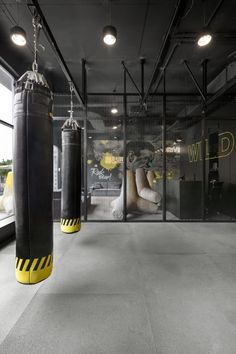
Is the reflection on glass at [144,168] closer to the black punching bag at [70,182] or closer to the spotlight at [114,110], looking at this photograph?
the spotlight at [114,110]

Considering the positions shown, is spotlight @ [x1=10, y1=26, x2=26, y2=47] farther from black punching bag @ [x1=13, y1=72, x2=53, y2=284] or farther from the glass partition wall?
black punching bag @ [x1=13, y1=72, x2=53, y2=284]

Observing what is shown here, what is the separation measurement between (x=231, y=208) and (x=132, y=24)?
20.0ft

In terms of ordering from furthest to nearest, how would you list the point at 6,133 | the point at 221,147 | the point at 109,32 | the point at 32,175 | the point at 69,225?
the point at 221,147
the point at 6,133
the point at 109,32
the point at 69,225
the point at 32,175

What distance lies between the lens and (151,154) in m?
6.20

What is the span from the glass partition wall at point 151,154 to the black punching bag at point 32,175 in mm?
4141

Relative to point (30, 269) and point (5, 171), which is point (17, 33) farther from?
point (30, 269)

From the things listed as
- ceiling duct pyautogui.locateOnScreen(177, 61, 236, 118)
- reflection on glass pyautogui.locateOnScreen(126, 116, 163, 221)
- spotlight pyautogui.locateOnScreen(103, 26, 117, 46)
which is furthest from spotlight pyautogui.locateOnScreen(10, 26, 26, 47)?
ceiling duct pyautogui.locateOnScreen(177, 61, 236, 118)

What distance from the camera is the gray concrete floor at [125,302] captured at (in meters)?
1.71

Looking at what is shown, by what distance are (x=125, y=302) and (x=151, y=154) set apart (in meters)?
4.64

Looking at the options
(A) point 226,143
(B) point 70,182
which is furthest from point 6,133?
(A) point 226,143

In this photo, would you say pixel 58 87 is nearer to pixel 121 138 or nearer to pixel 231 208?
pixel 121 138

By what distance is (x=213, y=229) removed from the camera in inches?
203

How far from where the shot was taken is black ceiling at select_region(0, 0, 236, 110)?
3463 millimetres

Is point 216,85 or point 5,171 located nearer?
point 5,171
